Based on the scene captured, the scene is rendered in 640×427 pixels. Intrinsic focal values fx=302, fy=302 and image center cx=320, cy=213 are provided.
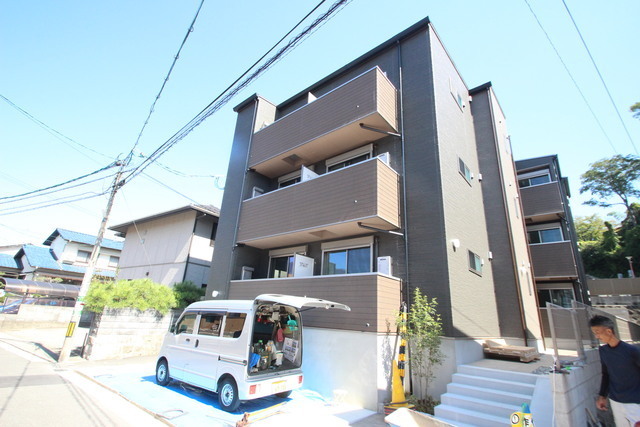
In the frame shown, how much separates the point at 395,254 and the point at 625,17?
6.93 metres

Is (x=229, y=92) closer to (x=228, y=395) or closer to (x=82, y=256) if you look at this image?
(x=228, y=395)

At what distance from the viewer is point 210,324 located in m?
6.83

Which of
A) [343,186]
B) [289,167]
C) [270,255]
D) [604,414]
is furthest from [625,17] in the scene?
[270,255]

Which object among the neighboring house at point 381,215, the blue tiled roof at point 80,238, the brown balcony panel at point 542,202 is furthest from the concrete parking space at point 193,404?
the blue tiled roof at point 80,238

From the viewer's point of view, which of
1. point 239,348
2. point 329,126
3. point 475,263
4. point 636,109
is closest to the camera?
point 239,348

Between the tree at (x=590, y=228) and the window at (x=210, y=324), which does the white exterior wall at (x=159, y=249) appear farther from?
the tree at (x=590, y=228)

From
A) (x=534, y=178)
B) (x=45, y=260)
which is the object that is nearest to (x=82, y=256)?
(x=45, y=260)

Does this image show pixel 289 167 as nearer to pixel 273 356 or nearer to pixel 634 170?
pixel 273 356

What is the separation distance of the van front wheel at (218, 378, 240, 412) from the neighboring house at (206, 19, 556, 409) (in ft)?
7.41

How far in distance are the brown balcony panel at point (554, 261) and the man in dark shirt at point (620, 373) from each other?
10.2 metres

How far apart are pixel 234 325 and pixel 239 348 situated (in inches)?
20.3

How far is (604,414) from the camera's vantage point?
5.48 m

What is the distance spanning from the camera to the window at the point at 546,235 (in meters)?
13.8

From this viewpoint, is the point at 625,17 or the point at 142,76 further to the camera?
the point at 142,76
